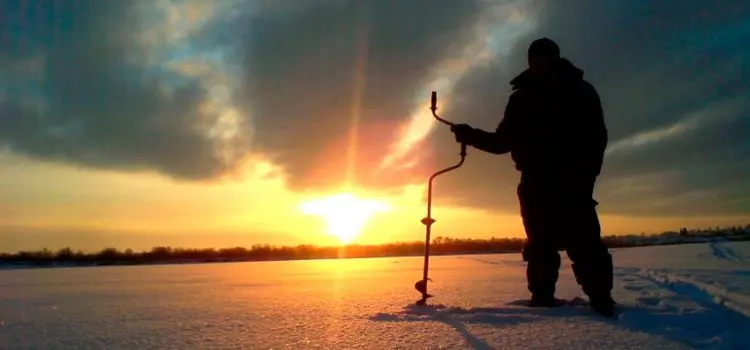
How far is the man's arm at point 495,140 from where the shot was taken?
12.0 feet

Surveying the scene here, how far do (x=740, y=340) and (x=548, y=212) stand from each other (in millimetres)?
1390

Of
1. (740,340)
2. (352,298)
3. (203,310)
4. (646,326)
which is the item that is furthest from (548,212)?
(203,310)

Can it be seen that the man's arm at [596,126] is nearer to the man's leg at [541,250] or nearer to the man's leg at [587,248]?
the man's leg at [587,248]

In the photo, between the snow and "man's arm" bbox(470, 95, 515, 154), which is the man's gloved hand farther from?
the snow

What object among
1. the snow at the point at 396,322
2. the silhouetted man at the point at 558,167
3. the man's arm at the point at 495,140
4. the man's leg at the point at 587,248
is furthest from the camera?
the man's arm at the point at 495,140

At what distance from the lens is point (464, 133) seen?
3678 mm

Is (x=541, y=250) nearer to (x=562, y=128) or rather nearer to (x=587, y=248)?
(x=587, y=248)

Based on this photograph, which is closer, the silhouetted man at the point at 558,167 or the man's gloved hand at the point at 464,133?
the silhouetted man at the point at 558,167

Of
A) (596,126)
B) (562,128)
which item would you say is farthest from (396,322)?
(596,126)

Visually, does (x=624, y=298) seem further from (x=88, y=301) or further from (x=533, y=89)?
(x=88, y=301)

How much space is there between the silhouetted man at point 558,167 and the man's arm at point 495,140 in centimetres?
10

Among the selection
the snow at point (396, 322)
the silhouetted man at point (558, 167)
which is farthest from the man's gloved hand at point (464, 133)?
the snow at point (396, 322)

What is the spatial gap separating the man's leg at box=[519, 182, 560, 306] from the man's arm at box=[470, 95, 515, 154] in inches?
13.4

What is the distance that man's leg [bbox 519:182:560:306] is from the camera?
3.46 metres
